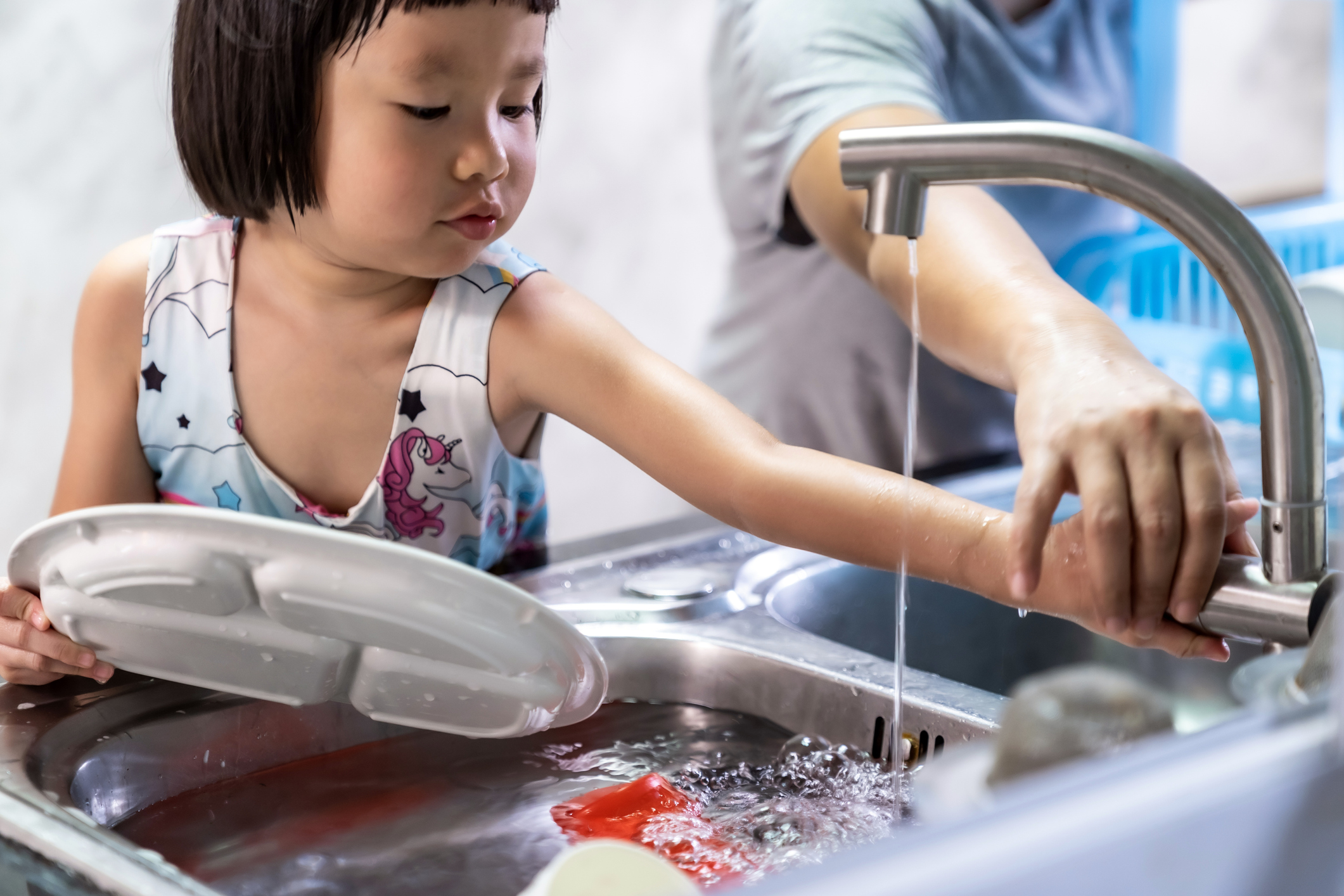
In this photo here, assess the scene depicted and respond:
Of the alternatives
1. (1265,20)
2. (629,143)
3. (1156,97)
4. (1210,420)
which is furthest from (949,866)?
(629,143)

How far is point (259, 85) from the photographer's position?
85cm

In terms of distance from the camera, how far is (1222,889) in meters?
0.35

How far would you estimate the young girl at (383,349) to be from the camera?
0.78 m

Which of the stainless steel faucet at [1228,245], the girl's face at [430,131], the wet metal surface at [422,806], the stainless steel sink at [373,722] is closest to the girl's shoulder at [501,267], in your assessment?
the girl's face at [430,131]

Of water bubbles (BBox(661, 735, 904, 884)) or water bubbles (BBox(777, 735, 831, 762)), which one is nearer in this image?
water bubbles (BBox(661, 735, 904, 884))

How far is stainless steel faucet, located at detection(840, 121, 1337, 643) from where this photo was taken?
0.51 meters

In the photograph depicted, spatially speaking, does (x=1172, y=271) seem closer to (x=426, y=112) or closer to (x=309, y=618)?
(x=426, y=112)

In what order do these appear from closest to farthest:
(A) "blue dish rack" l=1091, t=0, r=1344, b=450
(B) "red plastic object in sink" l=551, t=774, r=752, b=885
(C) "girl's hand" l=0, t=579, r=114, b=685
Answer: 1. (B) "red plastic object in sink" l=551, t=774, r=752, b=885
2. (C) "girl's hand" l=0, t=579, r=114, b=685
3. (A) "blue dish rack" l=1091, t=0, r=1344, b=450

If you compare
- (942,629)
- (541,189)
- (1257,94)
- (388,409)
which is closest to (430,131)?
A: (388,409)

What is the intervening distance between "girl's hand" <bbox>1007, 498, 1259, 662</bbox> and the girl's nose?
16.7 inches

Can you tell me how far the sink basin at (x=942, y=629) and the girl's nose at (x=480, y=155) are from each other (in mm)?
397

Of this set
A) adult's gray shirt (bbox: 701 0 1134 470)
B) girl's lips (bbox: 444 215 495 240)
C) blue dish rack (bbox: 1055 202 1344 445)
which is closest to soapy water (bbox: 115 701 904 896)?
girl's lips (bbox: 444 215 495 240)

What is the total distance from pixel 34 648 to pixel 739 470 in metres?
0.45

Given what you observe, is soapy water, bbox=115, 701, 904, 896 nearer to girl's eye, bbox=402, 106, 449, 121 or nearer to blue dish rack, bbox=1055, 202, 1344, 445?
girl's eye, bbox=402, 106, 449, 121
